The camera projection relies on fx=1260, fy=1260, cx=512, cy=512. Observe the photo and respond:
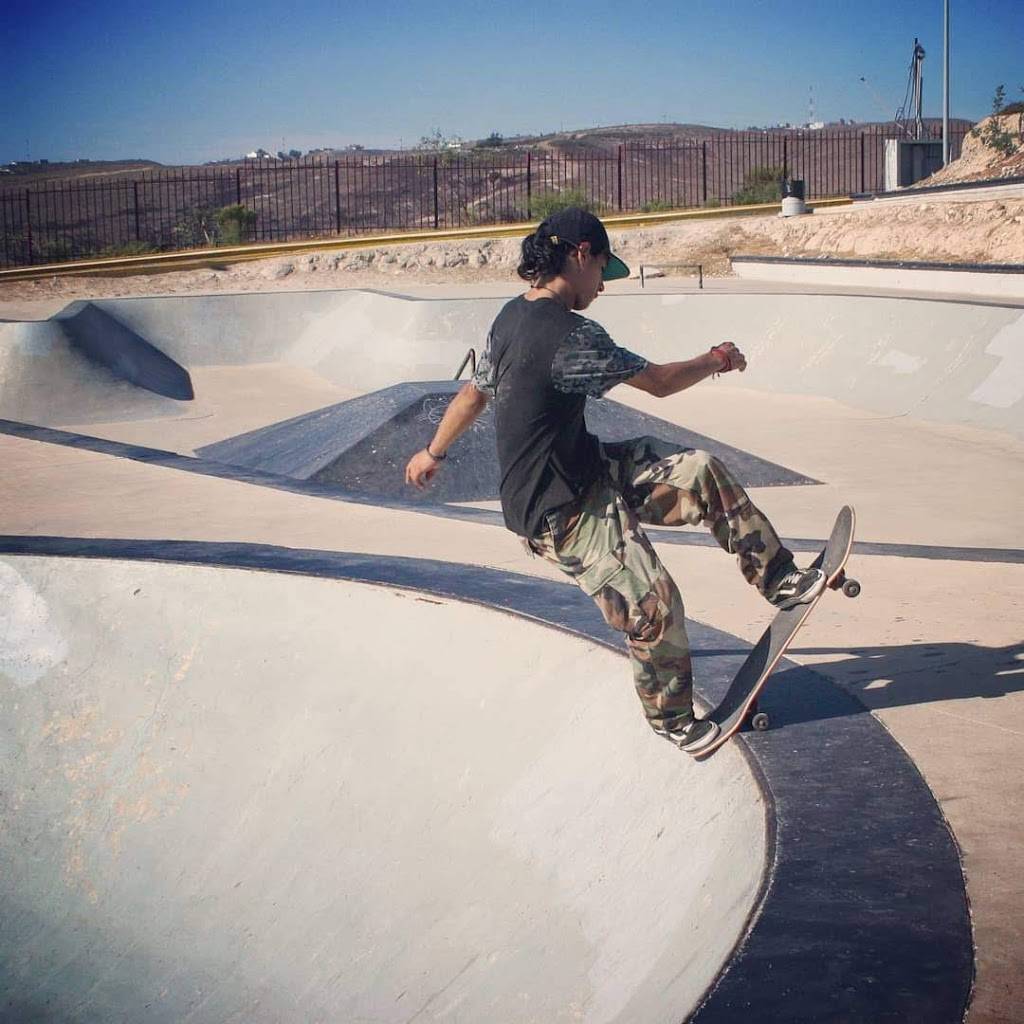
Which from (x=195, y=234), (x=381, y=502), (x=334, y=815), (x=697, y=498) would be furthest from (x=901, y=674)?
(x=195, y=234)

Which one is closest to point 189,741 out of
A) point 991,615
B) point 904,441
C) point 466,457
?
point 991,615

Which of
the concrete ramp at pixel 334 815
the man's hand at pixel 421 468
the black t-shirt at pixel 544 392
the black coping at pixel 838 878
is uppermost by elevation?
the black t-shirt at pixel 544 392

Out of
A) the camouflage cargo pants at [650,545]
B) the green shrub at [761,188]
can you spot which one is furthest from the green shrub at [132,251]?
the camouflage cargo pants at [650,545]

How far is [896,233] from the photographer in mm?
23953

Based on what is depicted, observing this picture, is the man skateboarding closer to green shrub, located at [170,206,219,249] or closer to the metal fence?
green shrub, located at [170,206,219,249]

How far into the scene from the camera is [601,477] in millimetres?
3480

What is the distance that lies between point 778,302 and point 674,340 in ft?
5.31

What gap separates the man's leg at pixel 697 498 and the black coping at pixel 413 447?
19.5 ft

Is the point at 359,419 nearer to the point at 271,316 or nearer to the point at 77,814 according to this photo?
the point at 77,814

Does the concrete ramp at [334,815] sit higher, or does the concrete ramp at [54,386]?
the concrete ramp at [54,386]

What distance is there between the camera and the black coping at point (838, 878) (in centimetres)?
239

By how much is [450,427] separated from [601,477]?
0.47m

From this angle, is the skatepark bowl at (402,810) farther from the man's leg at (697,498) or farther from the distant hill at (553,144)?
the distant hill at (553,144)

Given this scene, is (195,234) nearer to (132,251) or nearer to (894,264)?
(132,251)
